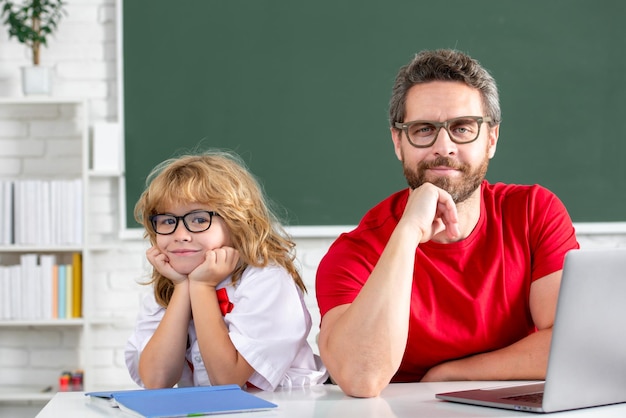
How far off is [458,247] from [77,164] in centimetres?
210

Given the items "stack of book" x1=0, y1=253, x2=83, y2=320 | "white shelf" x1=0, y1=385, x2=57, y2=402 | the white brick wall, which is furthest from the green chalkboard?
"white shelf" x1=0, y1=385, x2=57, y2=402

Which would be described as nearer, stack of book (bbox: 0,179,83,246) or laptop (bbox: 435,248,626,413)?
laptop (bbox: 435,248,626,413)

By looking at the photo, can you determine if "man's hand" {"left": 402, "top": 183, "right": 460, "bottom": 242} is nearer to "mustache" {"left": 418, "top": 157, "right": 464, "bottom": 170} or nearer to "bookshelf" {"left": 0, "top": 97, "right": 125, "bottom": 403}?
"mustache" {"left": 418, "top": 157, "right": 464, "bottom": 170}

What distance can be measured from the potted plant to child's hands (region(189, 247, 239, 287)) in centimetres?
179

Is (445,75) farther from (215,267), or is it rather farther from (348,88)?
(348,88)

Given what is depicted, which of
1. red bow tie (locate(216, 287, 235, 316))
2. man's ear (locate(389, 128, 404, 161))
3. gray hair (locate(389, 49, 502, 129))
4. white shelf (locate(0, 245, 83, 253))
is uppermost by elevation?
gray hair (locate(389, 49, 502, 129))

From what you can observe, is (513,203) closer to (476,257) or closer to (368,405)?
(476,257)

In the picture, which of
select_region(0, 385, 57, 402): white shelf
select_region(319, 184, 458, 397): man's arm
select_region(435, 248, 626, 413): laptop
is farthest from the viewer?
select_region(0, 385, 57, 402): white shelf

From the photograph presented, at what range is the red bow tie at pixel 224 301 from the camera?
179 cm

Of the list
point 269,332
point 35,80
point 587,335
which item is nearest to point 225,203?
point 269,332

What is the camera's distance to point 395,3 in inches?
133

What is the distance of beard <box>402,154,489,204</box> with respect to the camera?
1772 mm

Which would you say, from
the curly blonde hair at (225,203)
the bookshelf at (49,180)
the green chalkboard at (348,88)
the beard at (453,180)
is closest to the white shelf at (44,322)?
the bookshelf at (49,180)

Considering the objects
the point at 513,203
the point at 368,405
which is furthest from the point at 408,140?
the point at 368,405
